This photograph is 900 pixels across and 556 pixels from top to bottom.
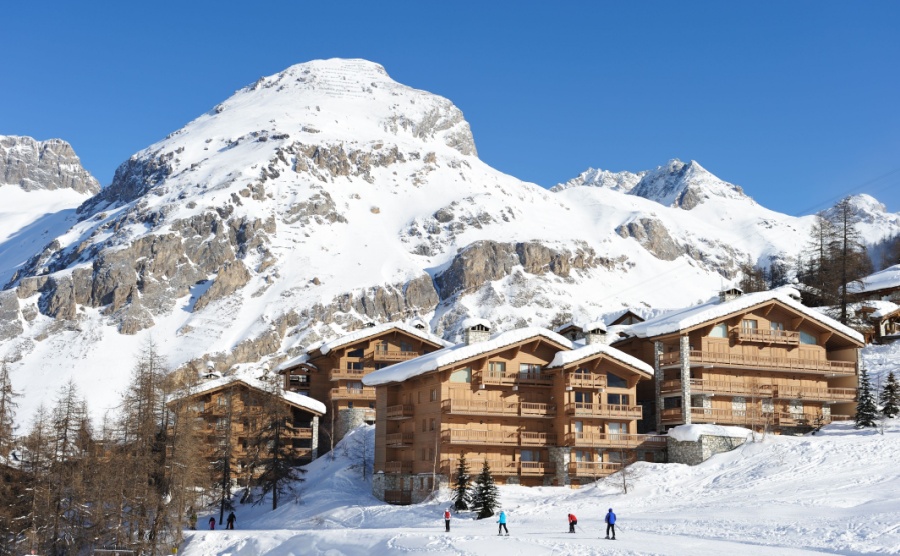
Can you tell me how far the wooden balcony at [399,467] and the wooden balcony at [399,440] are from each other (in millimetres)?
1260

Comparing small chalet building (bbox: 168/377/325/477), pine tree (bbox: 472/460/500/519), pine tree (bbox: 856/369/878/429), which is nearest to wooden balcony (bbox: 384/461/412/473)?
small chalet building (bbox: 168/377/325/477)

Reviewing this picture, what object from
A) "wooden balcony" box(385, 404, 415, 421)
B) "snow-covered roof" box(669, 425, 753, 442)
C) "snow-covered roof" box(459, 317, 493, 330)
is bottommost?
"snow-covered roof" box(669, 425, 753, 442)

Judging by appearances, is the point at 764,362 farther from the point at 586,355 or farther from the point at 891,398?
the point at 586,355

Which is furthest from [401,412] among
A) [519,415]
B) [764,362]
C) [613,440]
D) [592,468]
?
[764,362]

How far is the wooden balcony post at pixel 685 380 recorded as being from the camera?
67562mm

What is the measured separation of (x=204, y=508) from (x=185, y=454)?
16072 mm

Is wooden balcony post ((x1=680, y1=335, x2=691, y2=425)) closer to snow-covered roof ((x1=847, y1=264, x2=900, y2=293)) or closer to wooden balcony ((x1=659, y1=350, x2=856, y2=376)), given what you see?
wooden balcony ((x1=659, y1=350, x2=856, y2=376))

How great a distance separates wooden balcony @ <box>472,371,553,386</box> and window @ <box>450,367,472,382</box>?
0.35 m

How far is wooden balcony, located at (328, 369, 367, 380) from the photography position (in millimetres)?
88688

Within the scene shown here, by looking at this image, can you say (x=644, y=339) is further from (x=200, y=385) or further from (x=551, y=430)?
(x=200, y=385)

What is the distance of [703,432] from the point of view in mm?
63125

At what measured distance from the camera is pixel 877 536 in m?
38.3

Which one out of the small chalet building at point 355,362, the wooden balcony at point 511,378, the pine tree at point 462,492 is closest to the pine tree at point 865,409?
the wooden balcony at point 511,378

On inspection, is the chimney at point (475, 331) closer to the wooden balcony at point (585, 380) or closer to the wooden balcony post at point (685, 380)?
the wooden balcony at point (585, 380)
